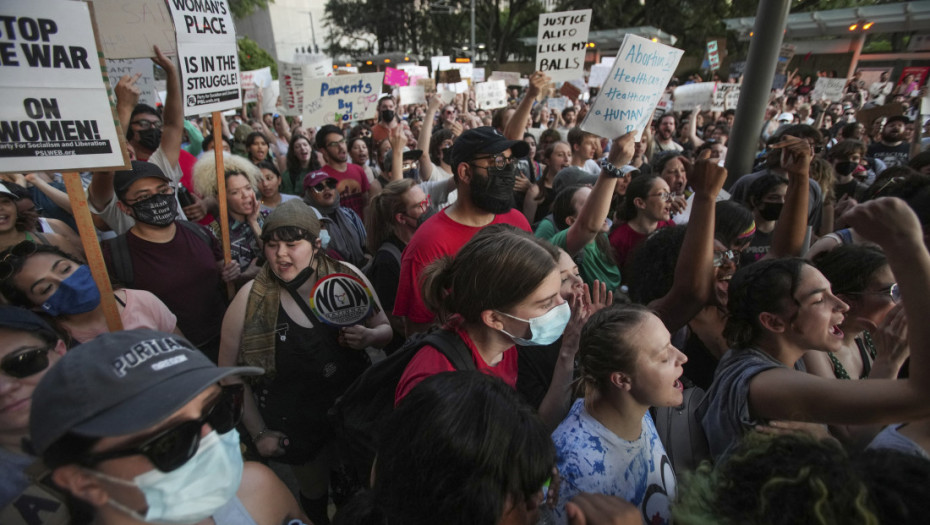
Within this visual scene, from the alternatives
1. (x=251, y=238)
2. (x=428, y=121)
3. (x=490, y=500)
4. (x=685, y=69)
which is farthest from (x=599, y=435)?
(x=685, y=69)

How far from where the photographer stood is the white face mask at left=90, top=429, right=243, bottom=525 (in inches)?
46.2

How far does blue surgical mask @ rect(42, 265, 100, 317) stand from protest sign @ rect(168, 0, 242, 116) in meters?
1.54

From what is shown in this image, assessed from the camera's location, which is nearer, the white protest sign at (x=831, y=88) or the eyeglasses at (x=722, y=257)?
the eyeglasses at (x=722, y=257)

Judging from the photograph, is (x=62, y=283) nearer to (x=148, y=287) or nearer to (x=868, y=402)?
(x=148, y=287)

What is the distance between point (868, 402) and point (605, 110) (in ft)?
8.02

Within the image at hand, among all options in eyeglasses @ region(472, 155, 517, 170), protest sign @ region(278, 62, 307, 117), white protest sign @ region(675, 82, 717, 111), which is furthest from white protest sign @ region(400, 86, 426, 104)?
eyeglasses @ region(472, 155, 517, 170)

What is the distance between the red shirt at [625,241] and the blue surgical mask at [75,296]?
10.9 feet

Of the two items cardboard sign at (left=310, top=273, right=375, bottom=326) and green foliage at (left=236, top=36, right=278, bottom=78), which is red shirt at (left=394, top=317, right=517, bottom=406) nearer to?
cardboard sign at (left=310, top=273, right=375, bottom=326)

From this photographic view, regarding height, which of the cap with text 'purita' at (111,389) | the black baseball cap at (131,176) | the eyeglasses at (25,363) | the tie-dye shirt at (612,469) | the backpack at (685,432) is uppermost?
the black baseball cap at (131,176)

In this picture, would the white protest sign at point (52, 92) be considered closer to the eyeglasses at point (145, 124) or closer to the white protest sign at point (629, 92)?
the eyeglasses at point (145, 124)

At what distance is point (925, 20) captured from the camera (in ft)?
76.7

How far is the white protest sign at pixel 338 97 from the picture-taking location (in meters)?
7.09

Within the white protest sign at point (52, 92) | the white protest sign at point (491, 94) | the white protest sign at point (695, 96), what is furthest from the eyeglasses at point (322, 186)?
the white protest sign at point (695, 96)

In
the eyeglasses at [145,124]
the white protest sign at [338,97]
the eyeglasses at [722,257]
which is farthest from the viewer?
the white protest sign at [338,97]
